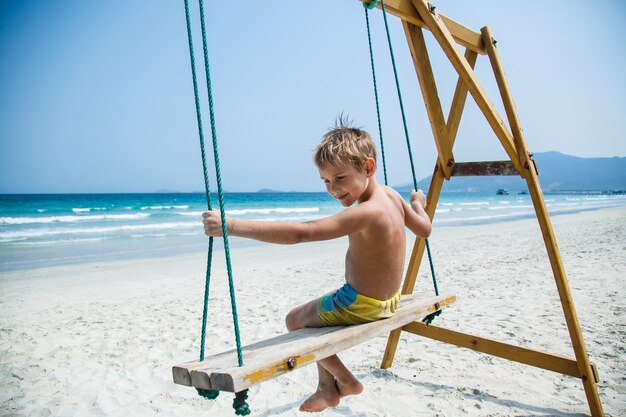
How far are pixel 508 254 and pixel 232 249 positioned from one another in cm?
686

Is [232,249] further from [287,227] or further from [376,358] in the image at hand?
[287,227]

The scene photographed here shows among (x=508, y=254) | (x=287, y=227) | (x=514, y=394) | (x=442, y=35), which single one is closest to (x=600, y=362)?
(x=514, y=394)

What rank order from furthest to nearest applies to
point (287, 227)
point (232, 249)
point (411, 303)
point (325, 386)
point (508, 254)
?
point (232, 249), point (508, 254), point (411, 303), point (325, 386), point (287, 227)

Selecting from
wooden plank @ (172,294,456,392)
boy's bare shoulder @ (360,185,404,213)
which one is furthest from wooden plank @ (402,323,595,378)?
boy's bare shoulder @ (360,185,404,213)

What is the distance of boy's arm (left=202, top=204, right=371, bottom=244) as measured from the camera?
1.96 metres

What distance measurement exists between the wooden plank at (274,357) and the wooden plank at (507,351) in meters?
1.18

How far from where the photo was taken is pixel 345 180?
7.86 feet

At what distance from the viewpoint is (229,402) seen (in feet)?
11.8

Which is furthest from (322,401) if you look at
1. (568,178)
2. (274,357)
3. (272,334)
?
(568,178)

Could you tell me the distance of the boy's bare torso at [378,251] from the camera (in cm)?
238

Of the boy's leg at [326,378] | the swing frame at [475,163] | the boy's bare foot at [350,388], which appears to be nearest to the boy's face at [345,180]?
the boy's leg at [326,378]

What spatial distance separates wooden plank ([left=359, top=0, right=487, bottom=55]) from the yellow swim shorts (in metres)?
1.96

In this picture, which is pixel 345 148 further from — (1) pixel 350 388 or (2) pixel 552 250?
(2) pixel 552 250

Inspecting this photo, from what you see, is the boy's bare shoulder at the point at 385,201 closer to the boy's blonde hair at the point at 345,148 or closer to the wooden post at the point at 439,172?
the boy's blonde hair at the point at 345,148
